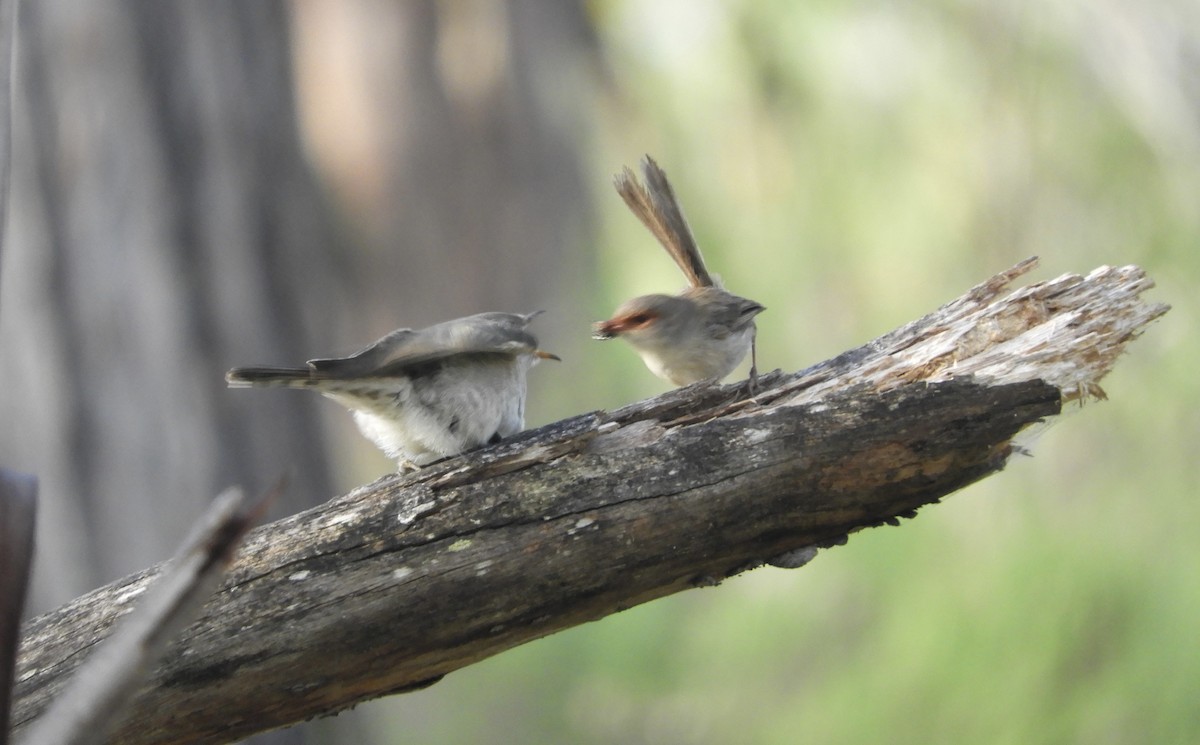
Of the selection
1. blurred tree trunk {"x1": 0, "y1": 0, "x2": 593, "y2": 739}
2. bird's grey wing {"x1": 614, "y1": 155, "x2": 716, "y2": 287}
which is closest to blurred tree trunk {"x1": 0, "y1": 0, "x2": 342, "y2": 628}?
blurred tree trunk {"x1": 0, "y1": 0, "x2": 593, "y2": 739}

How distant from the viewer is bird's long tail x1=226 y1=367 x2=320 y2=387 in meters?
2.49

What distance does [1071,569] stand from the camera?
5.80m

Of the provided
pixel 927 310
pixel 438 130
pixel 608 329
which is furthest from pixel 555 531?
pixel 438 130

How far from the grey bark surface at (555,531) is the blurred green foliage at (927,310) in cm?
264

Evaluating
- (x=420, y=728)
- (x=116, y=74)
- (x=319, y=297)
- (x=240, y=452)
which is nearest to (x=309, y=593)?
(x=240, y=452)

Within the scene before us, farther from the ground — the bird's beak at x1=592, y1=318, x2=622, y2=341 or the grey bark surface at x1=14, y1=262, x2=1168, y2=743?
the bird's beak at x1=592, y1=318, x2=622, y2=341

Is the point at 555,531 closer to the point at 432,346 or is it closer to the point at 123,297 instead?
the point at 432,346

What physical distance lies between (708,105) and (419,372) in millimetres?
6054

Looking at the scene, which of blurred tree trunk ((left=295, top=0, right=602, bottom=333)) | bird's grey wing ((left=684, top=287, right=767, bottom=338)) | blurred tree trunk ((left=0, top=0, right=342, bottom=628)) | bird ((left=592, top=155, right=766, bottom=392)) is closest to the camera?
bird ((left=592, top=155, right=766, bottom=392))

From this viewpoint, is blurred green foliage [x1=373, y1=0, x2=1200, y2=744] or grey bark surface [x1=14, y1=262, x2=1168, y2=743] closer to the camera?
grey bark surface [x1=14, y1=262, x2=1168, y2=743]

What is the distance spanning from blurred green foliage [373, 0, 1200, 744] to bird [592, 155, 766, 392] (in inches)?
63.1

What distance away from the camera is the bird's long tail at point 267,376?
2.49 meters

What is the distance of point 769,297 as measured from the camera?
7.85 metres

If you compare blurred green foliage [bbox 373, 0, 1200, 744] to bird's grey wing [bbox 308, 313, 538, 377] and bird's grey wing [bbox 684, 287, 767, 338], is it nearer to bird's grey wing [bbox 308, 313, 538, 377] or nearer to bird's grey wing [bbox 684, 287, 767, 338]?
bird's grey wing [bbox 684, 287, 767, 338]
